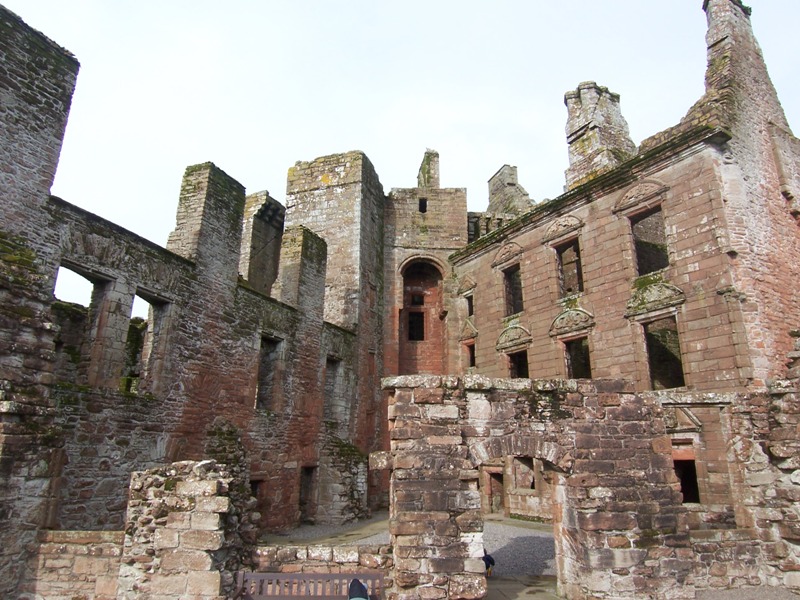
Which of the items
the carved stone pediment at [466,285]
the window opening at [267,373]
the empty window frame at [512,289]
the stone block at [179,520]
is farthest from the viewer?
the carved stone pediment at [466,285]

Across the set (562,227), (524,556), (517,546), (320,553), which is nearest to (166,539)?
(320,553)

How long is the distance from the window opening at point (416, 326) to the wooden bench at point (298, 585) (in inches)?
585

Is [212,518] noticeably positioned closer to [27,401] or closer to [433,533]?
[433,533]

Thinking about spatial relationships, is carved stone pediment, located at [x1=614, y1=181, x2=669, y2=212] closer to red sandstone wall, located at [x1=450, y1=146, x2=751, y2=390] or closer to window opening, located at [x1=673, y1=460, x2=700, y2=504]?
red sandstone wall, located at [x1=450, y1=146, x2=751, y2=390]

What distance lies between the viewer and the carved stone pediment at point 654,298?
12.3 meters

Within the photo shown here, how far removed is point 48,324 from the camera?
7727mm

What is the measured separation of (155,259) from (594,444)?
8.44 meters

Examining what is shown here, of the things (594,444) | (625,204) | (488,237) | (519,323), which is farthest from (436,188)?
(594,444)

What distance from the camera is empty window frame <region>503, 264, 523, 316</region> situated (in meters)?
17.8

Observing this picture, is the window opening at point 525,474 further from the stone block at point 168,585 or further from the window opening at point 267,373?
the stone block at point 168,585

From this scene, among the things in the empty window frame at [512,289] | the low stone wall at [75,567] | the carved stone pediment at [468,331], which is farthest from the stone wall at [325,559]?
the carved stone pediment at [468,331]

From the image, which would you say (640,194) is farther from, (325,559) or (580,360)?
(325,559)

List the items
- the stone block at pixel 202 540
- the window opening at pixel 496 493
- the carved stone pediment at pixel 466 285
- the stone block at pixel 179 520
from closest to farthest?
the stone block at pixel 202 540 → the stone block at pixel 179 520 → the window opening at pixel 496 493 → the carved stone pediment at pixel 466 285

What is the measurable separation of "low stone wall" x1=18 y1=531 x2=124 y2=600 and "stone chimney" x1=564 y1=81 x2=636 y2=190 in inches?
672
